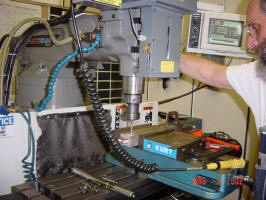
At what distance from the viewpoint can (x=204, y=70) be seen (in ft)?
4.88

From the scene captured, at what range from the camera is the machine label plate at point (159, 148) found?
3.38 ft

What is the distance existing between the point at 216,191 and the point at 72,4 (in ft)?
2.63

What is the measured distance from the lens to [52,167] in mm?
1141

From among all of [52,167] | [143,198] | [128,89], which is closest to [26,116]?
[52,167]

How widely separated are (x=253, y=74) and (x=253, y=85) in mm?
57

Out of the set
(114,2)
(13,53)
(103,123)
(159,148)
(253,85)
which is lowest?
(159,148)

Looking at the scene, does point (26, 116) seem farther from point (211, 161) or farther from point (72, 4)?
point (211, 161)

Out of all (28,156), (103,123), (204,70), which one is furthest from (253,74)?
(28,156)

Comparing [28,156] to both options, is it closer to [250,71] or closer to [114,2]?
[114,2]

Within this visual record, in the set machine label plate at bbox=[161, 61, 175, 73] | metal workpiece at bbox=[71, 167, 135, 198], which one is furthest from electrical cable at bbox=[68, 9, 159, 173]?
machine label plate at bbox=[161, 61, 175, 73]

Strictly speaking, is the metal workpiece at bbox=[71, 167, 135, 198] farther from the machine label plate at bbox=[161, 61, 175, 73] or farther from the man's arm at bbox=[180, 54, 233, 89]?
the man's arm at bbox=[180, 54, 233, 89]

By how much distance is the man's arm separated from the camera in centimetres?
145
